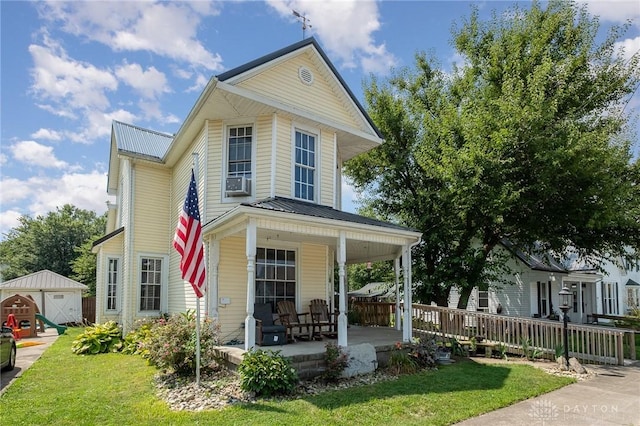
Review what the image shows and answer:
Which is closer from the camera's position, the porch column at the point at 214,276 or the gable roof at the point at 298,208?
the gable roof at the point at 298,208

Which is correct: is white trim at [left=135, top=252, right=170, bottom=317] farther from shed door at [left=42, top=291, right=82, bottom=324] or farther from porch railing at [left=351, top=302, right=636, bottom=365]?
shed door at [left=42, top=291, right=82, bottom=324]

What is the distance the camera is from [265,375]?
7.03 meters

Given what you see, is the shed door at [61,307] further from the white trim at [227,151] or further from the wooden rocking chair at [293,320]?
the wooden rocking chair at [293,320]

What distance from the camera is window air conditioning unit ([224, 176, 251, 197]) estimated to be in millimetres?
10500

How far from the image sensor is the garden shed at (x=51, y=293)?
21625mm

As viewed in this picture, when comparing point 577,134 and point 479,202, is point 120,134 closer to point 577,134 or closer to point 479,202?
point 479,202

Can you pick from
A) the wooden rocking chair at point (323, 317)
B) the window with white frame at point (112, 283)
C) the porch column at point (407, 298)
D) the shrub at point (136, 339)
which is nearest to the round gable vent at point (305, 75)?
the porch column at point (407, 298)

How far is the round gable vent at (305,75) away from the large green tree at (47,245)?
113 feet

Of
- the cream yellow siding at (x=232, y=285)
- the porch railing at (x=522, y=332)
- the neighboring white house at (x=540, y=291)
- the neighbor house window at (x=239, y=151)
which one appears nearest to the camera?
the cream yellow siding at (x=232, y=285)

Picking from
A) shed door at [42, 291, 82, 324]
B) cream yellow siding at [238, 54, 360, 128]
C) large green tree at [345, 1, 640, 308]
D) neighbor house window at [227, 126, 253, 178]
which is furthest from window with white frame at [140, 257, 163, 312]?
shed door at [42, 291, 82, 324]

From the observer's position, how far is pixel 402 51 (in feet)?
56.4

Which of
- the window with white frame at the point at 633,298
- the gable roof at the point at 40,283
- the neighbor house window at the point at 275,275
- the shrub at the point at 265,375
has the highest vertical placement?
the neighbor house window at the point at 275,275

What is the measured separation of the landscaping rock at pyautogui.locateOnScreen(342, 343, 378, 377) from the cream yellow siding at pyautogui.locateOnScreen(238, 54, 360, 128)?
252 inches

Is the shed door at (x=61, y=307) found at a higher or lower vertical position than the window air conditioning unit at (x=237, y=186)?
lower
